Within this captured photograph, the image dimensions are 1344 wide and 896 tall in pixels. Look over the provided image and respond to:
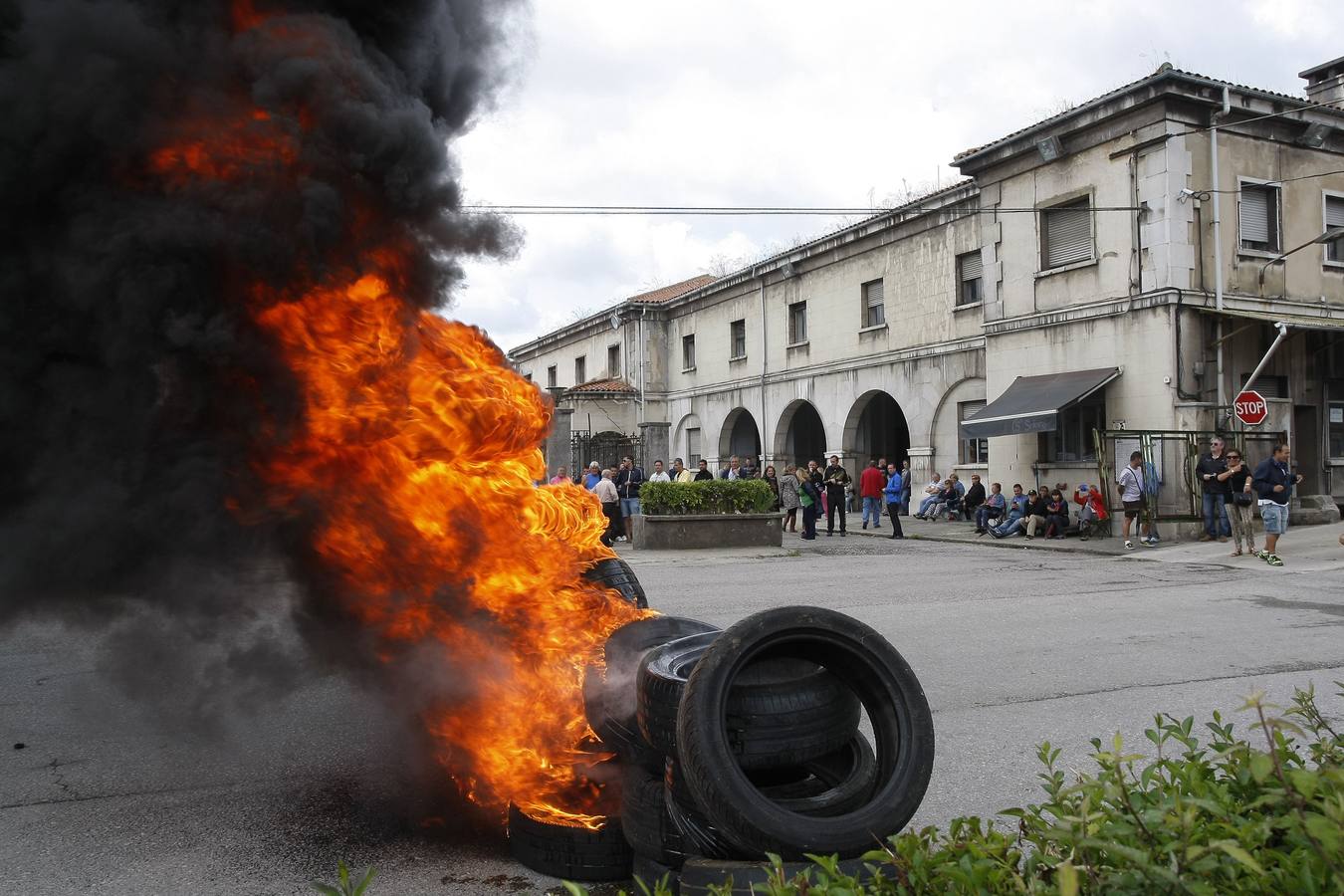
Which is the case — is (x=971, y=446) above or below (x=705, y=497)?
above

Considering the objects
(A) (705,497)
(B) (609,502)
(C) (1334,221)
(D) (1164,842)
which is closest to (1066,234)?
(C) (1334,221)

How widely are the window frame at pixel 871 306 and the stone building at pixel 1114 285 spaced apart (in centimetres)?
5

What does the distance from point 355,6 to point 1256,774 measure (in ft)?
14.9

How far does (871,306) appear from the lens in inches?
1077

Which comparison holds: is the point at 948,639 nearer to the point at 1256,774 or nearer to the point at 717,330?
the point at 1256,774

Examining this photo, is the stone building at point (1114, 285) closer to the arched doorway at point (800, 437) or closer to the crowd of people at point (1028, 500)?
the crowd of people at point (1028, 500)

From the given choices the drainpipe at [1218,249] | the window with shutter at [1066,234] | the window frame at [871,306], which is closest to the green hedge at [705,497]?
the window with shutter at [1066,234]

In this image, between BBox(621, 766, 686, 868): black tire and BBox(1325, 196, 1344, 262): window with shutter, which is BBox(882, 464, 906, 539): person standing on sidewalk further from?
BBox(621, 766, 686, 868): black tire

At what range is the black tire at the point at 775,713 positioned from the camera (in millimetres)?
3357

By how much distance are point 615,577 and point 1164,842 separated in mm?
3291

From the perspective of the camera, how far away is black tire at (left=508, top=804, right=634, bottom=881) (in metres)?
3.98

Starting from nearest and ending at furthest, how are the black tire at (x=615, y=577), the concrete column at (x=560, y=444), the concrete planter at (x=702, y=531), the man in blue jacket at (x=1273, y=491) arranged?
the black tire at (x=615, y=577)
the man in blue jacket at (x=1273, y=491)
the concrete planter at (x=702, y=531)
the concrete column at (x=560, y=444)

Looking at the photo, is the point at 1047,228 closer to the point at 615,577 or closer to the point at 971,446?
the point at 971,446

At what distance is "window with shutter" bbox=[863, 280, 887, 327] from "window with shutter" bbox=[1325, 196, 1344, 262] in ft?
32.5
